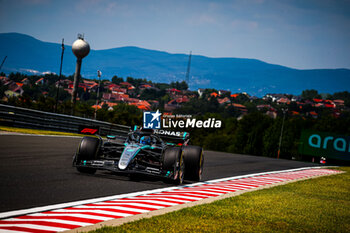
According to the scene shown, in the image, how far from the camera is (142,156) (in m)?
11.1

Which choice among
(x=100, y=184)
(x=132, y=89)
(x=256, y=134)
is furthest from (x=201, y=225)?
(x=132, y=89)

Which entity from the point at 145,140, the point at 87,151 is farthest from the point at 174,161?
the point at 87,151

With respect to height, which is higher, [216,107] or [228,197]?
[216,107]

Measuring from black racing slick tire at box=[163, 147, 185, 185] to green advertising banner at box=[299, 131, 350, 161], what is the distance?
24.8 metres

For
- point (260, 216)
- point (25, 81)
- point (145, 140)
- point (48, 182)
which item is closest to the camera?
point (260, 216)

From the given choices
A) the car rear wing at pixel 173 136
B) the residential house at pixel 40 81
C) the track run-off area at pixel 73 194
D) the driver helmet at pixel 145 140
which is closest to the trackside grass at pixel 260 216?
the track run-off area at pixel 73 194

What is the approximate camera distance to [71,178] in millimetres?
9992

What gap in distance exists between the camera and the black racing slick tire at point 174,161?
34.2 ft

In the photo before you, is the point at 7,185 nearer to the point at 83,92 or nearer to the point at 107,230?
the point at 107,230

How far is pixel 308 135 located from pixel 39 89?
89852 millimetres

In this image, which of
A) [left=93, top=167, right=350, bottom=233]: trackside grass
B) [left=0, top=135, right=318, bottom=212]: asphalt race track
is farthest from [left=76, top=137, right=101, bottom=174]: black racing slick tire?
[left=93, top=167, right=350, bottom=233]: trackside grass

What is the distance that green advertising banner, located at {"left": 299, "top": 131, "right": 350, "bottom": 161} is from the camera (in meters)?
34.1

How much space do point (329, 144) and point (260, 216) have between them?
30042 mm

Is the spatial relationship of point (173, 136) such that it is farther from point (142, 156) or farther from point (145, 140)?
point (142, 156)
